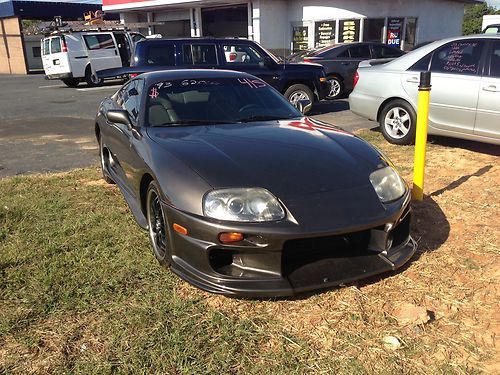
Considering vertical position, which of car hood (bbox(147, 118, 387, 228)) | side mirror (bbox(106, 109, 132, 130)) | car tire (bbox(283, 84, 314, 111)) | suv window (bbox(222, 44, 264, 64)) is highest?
suv window (bbox(222, 44, 264, 64))

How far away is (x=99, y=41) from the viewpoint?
18641mm

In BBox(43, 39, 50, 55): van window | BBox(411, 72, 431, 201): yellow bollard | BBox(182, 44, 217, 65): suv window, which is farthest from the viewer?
BBox(43, 39, 50, 55): van window

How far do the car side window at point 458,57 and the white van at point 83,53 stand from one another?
48.2 feet

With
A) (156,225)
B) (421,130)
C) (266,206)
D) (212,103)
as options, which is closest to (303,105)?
(212,103)

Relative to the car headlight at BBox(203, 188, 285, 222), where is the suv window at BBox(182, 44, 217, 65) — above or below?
above

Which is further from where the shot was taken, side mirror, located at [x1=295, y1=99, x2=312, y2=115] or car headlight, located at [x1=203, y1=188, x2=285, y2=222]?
side mirror, located at [x1=295, y1=99, x2=312, y2=115]

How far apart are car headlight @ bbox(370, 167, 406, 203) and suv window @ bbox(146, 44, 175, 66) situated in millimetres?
7146

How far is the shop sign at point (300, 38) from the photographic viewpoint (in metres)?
21.7

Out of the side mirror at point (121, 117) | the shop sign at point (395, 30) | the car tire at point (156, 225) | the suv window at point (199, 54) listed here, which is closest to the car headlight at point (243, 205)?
the car tire at point (156, 225)

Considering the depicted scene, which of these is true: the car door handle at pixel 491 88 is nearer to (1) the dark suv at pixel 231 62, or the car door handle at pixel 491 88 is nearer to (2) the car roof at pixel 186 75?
(2) the car roof at pixel 186 75

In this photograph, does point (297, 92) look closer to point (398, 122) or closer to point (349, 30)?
point (398, 122)

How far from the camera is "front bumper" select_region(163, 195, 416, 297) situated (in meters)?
2.74

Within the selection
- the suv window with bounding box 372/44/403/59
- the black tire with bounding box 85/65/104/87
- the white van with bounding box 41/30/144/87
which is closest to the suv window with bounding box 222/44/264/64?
the suv window with bounding box 372/44/403/59

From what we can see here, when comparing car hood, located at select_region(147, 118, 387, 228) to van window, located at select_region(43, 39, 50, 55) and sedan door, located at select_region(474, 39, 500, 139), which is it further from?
van window, located at select_region(43, 39, 50, 55)
